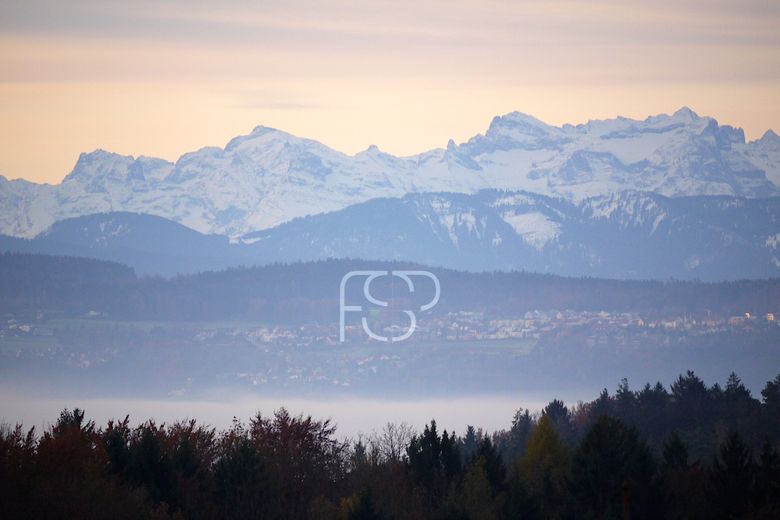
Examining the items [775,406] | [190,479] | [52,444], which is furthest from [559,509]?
[775,406]

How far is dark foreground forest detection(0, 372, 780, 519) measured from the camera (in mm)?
61969

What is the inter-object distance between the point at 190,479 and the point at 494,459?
15.6m

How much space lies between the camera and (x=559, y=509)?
6875 centimetres

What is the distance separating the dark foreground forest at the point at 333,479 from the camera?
61969 mm

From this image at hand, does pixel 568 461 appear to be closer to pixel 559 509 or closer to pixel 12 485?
pixel 559 509

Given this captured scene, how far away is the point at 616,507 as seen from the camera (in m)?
69.5

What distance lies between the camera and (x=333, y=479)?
79.9 metres

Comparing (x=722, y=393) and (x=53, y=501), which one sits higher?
(x=722, y=393)

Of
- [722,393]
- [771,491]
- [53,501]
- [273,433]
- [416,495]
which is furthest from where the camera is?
[722,393]

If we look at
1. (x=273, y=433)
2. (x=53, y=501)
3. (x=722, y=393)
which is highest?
(x=722, y=393)

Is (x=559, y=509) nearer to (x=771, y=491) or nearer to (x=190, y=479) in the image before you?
Result: (x=771, y=491)

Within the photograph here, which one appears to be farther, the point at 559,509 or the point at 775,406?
the point at 775,406

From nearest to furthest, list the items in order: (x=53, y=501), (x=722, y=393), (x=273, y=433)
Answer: (x=53, y=501) < (x=273, y=433) < (x=722, y=393)

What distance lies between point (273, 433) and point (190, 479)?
16955 millimetres
